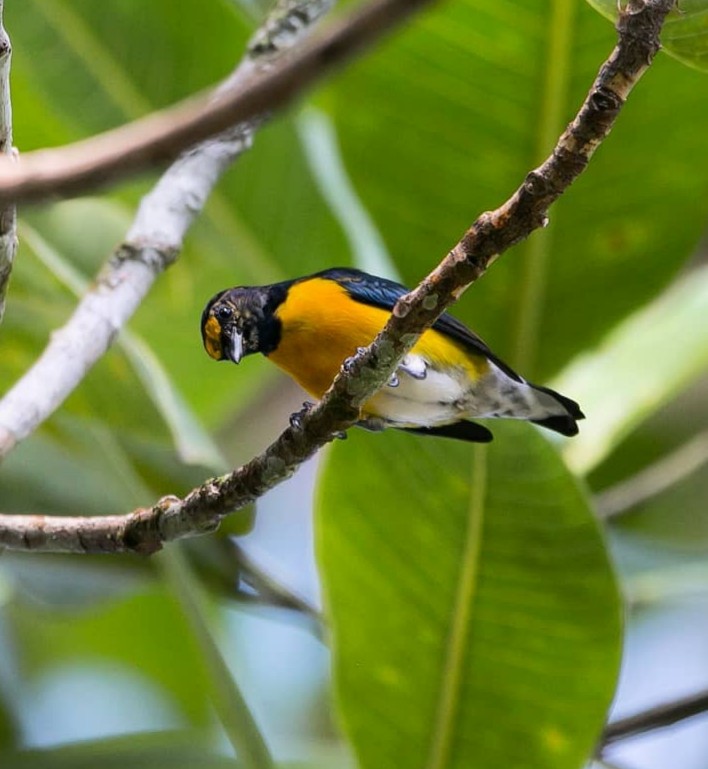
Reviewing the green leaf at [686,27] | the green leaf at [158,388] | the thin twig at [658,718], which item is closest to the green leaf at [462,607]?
the thin twig at [658,718]

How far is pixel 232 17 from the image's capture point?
228 centimetres

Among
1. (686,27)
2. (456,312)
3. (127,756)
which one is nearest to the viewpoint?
(686,27)

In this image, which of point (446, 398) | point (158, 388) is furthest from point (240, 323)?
point (446, 398)

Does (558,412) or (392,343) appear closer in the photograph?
(392,343)

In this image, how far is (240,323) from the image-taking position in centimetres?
173

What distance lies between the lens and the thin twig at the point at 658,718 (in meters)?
1.57

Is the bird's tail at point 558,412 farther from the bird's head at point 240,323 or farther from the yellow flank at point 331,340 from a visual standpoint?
the bird's head at point 240,323

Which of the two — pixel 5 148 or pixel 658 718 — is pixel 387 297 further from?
pixel 5 148

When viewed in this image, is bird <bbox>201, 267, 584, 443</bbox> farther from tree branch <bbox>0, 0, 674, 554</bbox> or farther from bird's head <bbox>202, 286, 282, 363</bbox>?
tree branch <bbox>0, 0, 674, 554</bbox>

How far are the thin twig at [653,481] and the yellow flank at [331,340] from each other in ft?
1.91

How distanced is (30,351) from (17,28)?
0.63 metres

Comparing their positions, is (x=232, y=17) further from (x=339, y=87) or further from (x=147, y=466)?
(x=147, y=466)

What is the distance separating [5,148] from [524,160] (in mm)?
1161

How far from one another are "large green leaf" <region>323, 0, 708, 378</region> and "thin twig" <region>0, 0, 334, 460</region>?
0.70 feet
